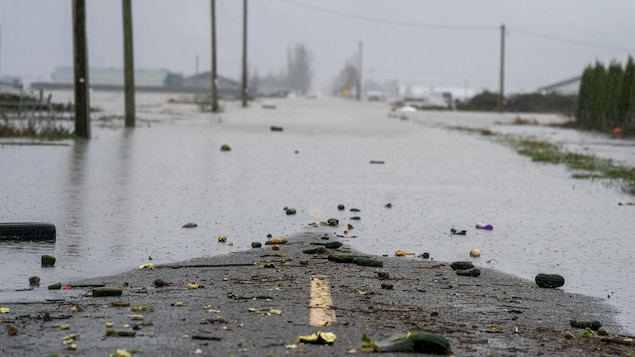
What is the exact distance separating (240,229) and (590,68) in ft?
110

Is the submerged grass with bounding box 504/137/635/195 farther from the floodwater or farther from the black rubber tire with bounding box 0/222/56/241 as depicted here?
the black rubber tire with bounding box 0/222/56/241

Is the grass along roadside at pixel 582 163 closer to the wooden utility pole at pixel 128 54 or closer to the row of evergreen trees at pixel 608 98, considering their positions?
the row of evergreen trees at pixel 608 98

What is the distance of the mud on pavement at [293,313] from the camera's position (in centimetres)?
483

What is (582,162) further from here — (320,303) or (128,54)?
(128,54)

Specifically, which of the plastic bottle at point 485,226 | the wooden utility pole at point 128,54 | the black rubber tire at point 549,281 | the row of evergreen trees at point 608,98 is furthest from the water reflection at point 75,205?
the row of evergreen trees at point 608,98

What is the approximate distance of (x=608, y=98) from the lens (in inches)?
1441

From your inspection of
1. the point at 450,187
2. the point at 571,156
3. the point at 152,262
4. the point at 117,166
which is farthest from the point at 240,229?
the point at 571,156

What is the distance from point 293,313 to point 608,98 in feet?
108

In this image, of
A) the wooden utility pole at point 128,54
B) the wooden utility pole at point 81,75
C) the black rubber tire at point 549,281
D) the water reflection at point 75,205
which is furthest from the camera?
the wooden utility pole at point 128,54

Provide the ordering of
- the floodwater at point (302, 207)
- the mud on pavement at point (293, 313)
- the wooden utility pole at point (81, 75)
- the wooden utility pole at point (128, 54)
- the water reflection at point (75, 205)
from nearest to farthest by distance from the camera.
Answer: the mud on pavement at point (293, 313), the floodwater at point (302, 207), the water reflection at point (75, 205), the wooden utility pole at point (81, 75), the wooden utility pole at point (128, 54)

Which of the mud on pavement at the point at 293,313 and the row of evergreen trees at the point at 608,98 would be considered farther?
the row of evergreen trees at the point at 608,98

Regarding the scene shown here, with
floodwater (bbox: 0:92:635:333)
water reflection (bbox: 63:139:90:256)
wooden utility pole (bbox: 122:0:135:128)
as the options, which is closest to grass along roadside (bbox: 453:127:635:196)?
floodwater (bbox: 0:92:635:333)

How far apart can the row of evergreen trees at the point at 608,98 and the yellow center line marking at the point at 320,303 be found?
28847 millimetres

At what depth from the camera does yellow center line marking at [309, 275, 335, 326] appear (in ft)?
17.5
